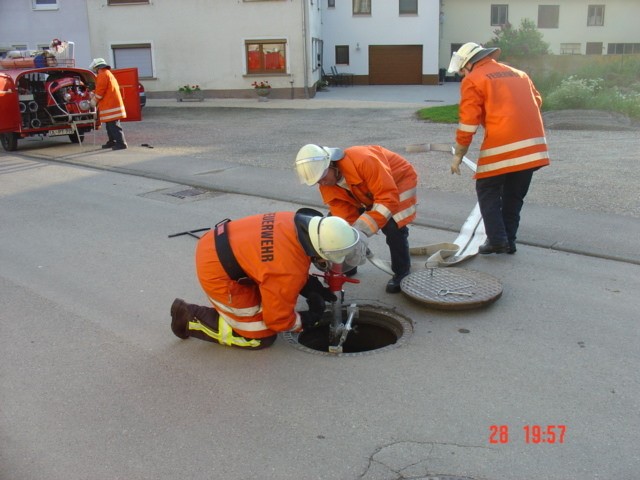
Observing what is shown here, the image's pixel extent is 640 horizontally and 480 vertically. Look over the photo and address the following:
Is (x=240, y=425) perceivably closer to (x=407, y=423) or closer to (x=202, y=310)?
(x=407, y=423)

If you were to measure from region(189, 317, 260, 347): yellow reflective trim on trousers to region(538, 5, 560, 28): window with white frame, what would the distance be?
38870 mm

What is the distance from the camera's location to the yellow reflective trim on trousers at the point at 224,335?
4.26m

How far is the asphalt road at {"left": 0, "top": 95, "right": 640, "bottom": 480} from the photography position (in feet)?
10.3

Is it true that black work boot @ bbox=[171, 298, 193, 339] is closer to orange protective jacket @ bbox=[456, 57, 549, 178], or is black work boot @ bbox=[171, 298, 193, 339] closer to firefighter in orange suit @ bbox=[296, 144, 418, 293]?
firefighter in orange suit @ bbox=[296, 144, 418, 293]

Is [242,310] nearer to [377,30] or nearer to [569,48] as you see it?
[377,30]

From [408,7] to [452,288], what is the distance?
Answer: 102 ft

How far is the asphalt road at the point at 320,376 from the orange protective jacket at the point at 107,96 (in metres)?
5.73

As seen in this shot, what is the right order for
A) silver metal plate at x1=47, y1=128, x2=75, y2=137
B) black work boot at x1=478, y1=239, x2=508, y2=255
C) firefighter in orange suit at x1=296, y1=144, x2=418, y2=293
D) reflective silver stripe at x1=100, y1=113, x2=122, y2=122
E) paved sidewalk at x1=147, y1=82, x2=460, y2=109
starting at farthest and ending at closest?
paved sidewalk at x1=147, y1=82, x2=460, y2=109
silver metal plate at x1=47, y1=128, x2=75, y2=137
reflective silver stripe at x1=100, y1=113, x2=122, y2=122
black work boot at x1=478, y1=239, x2=508, y2=255
firefighter in orange suit at x1=296, y1=144, x2=418, y2=293

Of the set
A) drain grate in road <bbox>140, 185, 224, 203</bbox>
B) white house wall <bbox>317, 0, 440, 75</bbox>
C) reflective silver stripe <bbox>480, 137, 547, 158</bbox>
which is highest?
white house wall <bbox>317, 0, 440, 75</bbox>

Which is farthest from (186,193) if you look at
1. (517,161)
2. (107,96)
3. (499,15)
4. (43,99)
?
(499,15)

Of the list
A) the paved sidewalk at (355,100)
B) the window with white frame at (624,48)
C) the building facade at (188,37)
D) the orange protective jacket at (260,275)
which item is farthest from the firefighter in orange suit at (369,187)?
the window with white frame at (624,48)

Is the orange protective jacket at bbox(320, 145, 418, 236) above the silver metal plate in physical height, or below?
above

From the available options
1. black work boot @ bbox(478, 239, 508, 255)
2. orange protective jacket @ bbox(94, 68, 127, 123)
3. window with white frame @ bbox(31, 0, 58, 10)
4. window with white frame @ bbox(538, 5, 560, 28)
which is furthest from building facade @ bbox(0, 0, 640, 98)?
black work boot @ bbox(478, 239, 508, 255)
